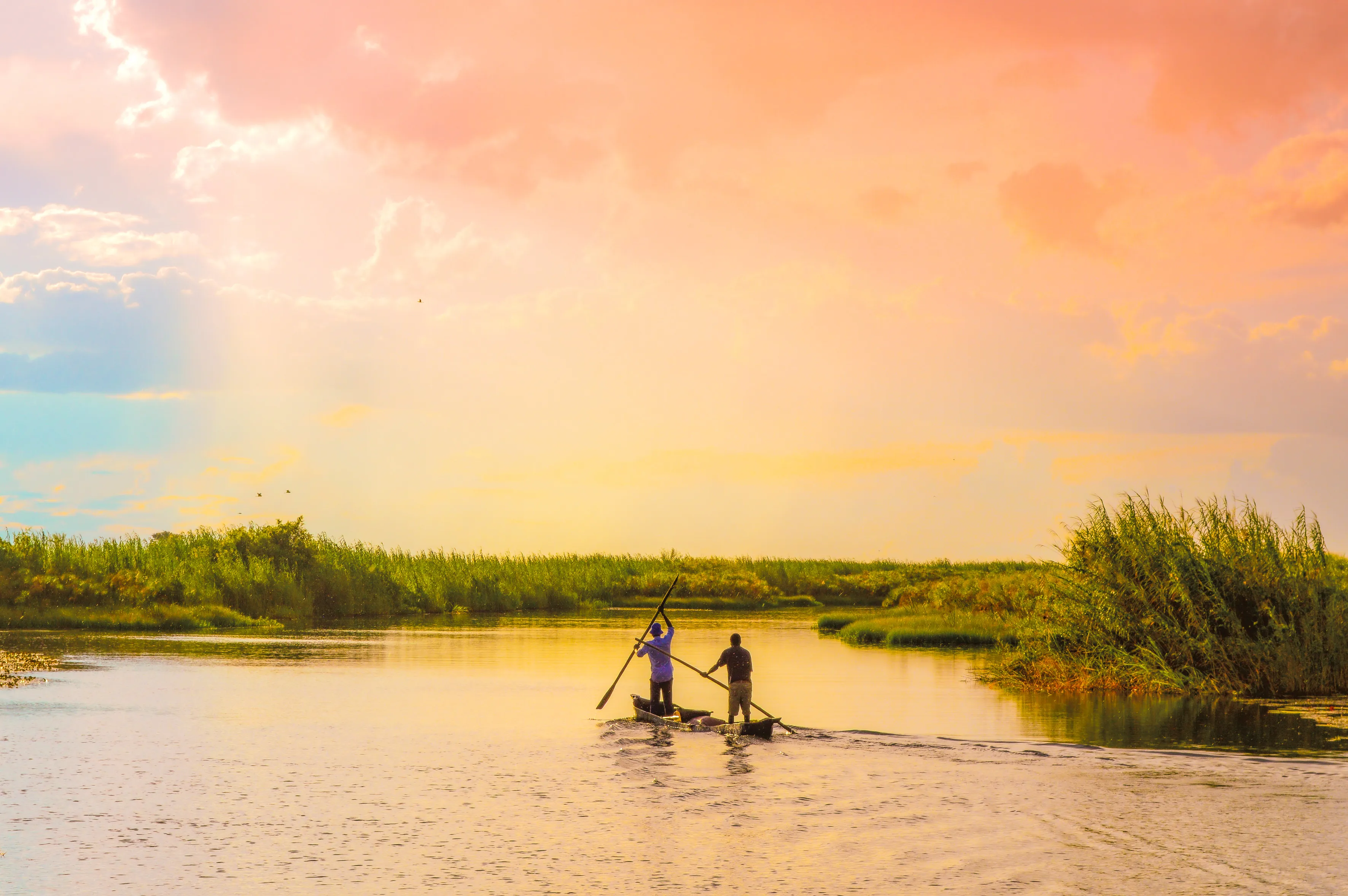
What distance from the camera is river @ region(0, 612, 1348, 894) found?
14.0 meters

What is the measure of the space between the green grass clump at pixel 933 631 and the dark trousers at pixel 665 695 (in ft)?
79.4

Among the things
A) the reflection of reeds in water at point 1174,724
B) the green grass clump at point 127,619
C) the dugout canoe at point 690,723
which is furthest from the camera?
the green grass clump at point 127,619

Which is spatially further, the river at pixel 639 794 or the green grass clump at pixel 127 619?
the green grass clump at pixel 127 619

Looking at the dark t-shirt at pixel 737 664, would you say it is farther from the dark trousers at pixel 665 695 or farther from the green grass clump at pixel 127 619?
the green grass clump at pixel 127 619

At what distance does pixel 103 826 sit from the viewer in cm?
1639

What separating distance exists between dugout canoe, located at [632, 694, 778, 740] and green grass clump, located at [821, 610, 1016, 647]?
964 inches

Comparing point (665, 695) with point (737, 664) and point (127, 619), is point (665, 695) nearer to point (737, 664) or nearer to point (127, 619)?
point (737, 664)

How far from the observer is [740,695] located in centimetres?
2625

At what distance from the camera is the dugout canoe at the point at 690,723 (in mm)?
24828

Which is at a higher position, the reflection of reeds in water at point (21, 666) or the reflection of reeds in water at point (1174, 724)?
the reflection of reeds in water at point (21, 666)

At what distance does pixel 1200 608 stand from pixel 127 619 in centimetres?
5012

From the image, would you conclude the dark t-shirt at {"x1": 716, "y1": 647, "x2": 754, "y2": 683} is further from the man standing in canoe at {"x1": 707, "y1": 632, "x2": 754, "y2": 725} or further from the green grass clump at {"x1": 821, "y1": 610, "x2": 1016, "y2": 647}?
the green grass clump at {"x1": 821, "y1": 610, "x2": 1016, "y2": 647}

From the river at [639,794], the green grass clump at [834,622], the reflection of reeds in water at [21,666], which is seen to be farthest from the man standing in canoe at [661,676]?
the green grass clump at [834,622]

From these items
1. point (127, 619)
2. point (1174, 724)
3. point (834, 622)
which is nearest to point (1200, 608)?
point (1174, 724)
